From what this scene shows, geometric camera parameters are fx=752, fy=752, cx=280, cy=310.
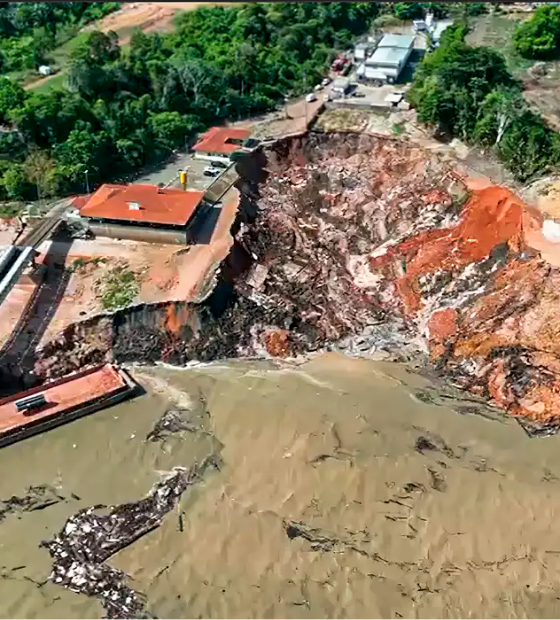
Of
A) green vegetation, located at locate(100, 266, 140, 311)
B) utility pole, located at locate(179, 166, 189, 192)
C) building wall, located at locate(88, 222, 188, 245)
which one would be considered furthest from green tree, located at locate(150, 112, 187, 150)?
green vegetation, located at locate(100, 266, 140, 311)

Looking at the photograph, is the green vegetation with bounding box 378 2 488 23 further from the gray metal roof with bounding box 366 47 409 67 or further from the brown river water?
the brown river water

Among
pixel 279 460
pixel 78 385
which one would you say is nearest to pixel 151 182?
pixel 78 385

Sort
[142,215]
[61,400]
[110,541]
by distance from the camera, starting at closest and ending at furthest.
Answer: [110,541] < [61,400] < [142,215]

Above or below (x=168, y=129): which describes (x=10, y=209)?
above

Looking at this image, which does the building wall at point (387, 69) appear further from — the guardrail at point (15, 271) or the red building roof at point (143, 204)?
the guardrail at point (15, 271)

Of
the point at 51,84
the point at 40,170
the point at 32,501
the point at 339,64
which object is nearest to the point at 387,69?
the point at 339,64

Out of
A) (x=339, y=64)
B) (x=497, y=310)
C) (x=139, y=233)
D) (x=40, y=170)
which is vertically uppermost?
(x=40, y=170)

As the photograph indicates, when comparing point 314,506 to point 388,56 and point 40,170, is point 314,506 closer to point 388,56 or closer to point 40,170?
point 40,170

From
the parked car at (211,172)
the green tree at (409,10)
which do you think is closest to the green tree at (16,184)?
the parked car at (211,172)
